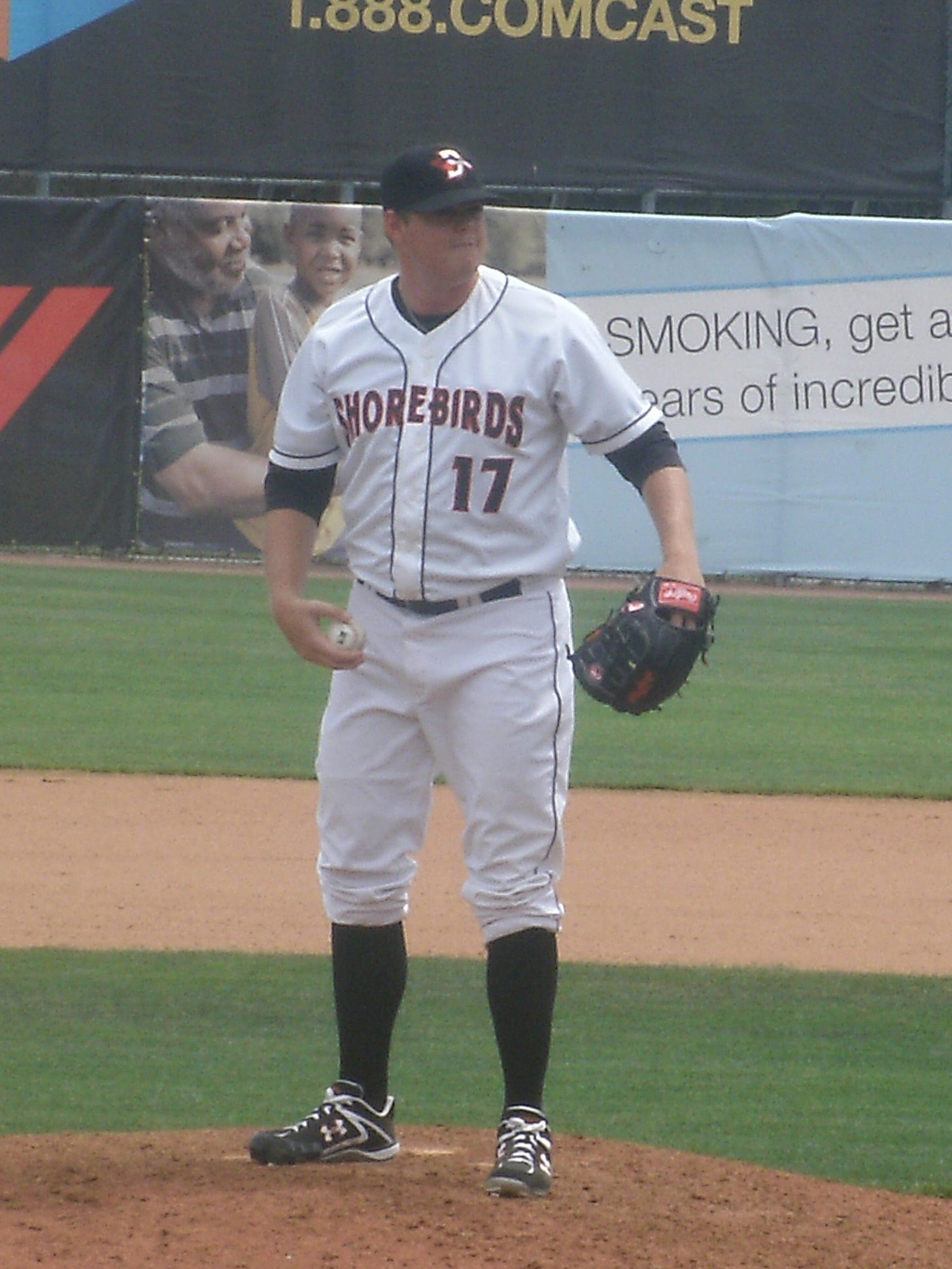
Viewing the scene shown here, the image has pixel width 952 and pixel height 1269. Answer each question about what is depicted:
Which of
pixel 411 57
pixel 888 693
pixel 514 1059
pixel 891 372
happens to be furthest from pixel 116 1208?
pixel 411 57

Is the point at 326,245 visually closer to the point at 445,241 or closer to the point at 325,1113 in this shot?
the point at 445,241

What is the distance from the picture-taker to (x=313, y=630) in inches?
134

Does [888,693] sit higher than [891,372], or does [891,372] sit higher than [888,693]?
[891,372]

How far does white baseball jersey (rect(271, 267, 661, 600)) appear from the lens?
10.9 ft

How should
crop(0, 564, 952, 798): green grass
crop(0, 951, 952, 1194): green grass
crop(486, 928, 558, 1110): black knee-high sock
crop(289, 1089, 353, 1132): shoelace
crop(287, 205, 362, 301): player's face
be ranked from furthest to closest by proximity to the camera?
crop(287, 205, 362, 301): player's face, crop(0, 564, 952, 798): green grass, crop(0, 951, 952, 1194): green grass, crop(289, 1089, 353, 1132): shoelace, crop(486, 928, 558, 1110): black knee-high sock

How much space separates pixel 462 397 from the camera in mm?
3305

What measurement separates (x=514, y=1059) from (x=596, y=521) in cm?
1147

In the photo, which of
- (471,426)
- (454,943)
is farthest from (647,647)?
(454,943)

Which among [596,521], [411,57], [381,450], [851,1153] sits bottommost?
[851,1153]

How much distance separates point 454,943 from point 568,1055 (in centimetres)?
106

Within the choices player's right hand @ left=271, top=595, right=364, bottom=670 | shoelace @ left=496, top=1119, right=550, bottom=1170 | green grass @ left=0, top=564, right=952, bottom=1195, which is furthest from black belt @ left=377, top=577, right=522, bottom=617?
green grass @ left=0, top=564, right=952, bottom=1195

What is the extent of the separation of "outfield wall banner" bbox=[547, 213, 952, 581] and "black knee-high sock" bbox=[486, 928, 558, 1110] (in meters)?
11.3

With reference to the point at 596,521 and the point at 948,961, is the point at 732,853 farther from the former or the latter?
the point at 596,521

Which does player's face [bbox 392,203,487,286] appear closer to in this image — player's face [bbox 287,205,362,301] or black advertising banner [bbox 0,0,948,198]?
player's face [bbox 287,205,362,301]
